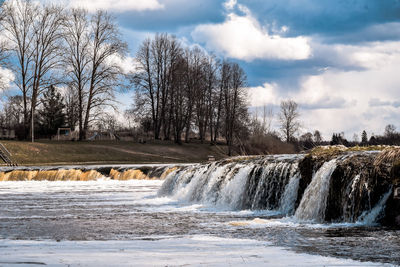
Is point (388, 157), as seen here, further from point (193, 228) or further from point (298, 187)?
point (193, 228)

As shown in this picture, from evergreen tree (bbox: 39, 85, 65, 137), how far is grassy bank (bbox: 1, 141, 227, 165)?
429 inches

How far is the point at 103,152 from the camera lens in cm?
4772

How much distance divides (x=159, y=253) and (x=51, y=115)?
2290 inches

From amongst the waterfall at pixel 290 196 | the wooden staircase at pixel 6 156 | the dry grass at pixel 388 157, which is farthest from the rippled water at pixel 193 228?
the wooden staircase at pixel 6 156

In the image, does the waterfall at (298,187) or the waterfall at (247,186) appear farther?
the waterfall at (247,186)

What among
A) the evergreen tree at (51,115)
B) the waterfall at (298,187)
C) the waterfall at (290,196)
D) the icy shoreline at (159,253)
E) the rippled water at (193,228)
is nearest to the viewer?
the icy shoreline at (159,253)

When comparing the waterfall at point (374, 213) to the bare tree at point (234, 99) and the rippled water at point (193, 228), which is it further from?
the bare tree at point (234, 99)

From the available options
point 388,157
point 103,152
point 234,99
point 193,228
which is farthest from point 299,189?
point 234,99

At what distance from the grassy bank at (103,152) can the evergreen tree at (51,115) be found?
1090cm

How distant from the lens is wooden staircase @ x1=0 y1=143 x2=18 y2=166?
3844 centimetres

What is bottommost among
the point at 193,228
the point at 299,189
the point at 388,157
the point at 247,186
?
the point at 193,228

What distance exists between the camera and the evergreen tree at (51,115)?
61.5m

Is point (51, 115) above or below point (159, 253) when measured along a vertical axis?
above

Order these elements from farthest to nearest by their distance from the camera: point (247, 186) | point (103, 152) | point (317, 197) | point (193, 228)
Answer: point (103, 152) → point (247, 186) → point (317, 197) → point (193, 228)
